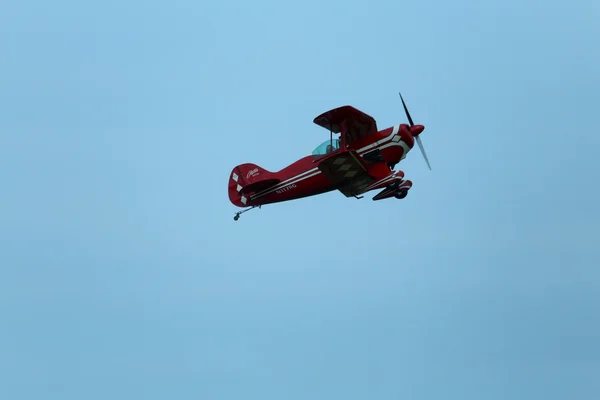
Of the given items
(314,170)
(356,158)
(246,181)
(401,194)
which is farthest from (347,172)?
(246,181)

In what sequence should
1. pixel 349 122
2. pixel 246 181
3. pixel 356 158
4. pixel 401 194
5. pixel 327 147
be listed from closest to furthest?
pixel 356 158 < pixel 349 122 < pixel 401 194 < pixel 327 147 < pixel 246 181

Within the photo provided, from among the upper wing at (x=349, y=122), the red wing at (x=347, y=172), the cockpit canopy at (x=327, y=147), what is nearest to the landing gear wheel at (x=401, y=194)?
the red wing at (x=347, y=172)

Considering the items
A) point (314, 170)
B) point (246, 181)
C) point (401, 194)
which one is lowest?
point (401, 194)

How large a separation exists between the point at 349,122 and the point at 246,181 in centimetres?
497

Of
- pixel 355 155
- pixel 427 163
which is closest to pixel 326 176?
pixel 355 155

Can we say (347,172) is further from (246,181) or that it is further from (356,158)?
(246,181)

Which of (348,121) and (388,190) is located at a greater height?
(348,121)

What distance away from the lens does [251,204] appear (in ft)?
97.3

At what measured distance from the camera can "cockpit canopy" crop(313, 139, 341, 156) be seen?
26.9 m

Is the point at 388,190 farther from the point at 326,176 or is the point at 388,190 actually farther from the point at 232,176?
the point at 232,176

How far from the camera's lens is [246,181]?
2970 cm

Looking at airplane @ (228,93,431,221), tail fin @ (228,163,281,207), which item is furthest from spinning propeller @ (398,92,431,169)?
tail fin @ (228,163,281,207)

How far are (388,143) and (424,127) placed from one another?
1.47 metres

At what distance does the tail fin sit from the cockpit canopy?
209 centimetres
